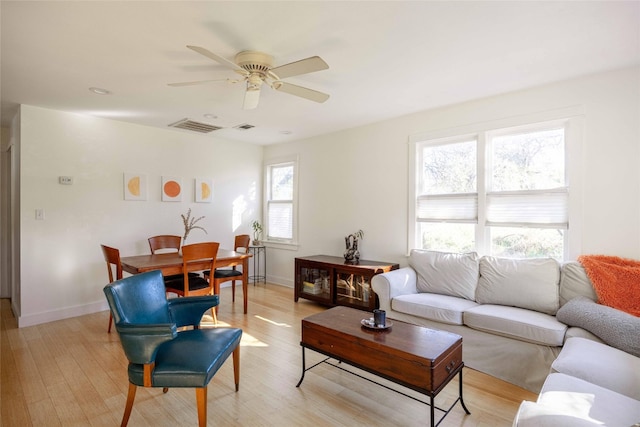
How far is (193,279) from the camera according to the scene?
368cm

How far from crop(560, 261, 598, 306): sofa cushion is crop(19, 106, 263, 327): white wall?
4587 millimetres

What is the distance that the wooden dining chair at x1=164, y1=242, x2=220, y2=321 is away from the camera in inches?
130

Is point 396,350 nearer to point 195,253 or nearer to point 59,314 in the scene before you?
point 195,253

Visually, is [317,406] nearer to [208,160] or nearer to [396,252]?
[396,252]

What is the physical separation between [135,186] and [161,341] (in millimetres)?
3344

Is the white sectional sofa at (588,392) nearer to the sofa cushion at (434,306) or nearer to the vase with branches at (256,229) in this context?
the sofa cushion at (434,306)

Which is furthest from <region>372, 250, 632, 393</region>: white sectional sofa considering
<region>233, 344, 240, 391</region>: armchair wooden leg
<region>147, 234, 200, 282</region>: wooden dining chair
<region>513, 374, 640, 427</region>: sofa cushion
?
<region>147, 234, 200, 282</region>: wooden dining chair

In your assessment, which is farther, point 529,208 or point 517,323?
point 529,208

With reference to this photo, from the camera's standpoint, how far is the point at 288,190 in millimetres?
5609

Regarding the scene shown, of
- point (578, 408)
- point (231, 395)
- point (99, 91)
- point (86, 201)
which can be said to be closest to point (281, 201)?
point (86, 201)

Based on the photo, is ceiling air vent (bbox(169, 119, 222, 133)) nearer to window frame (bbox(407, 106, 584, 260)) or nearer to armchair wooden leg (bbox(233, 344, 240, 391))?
window frame (bbox(407, 106, 584, 260))

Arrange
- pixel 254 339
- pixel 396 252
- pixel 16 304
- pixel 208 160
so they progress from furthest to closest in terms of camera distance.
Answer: pixel 208 160, pixel 396 252, pixel 16 304, pixel 254 339

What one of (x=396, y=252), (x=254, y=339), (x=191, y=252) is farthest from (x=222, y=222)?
(x=396, y=252)

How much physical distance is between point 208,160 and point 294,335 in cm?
320
